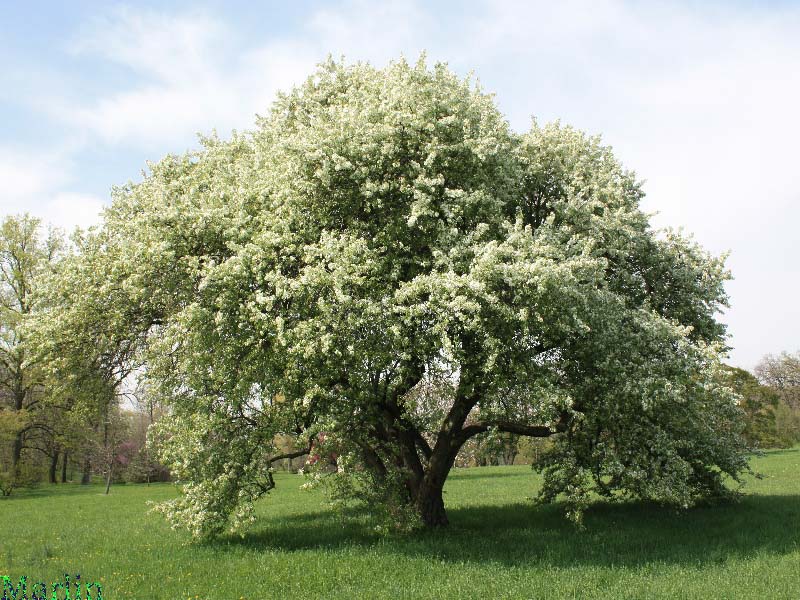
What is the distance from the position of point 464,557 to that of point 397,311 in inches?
256

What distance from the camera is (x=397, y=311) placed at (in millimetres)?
14367

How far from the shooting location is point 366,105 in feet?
55.8

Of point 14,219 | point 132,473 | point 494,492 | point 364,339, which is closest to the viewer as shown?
point 364,339

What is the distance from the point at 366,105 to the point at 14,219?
134 ft

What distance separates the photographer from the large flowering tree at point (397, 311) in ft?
48.8

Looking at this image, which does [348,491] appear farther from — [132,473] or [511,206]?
[132,473]

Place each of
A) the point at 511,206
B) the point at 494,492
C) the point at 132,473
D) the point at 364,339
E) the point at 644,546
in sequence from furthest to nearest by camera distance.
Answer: the point at 132,473 < the point at 494,492 < the point at 511,206 < the point at 644,546 < the point at 364,339

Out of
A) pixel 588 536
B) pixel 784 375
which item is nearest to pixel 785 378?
pixel 784 375

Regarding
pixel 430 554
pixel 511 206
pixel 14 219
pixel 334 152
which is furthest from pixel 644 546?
pixel 14 219

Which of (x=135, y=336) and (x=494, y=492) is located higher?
(x=135, y=336)

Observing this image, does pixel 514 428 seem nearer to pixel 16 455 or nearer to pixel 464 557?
pixel 464 557

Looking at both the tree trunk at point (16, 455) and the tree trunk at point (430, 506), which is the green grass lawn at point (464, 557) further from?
the tree trunk at point (16, 455)

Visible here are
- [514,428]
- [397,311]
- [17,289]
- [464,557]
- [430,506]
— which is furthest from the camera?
[17,289]

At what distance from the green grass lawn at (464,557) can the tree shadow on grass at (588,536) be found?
5 cm
